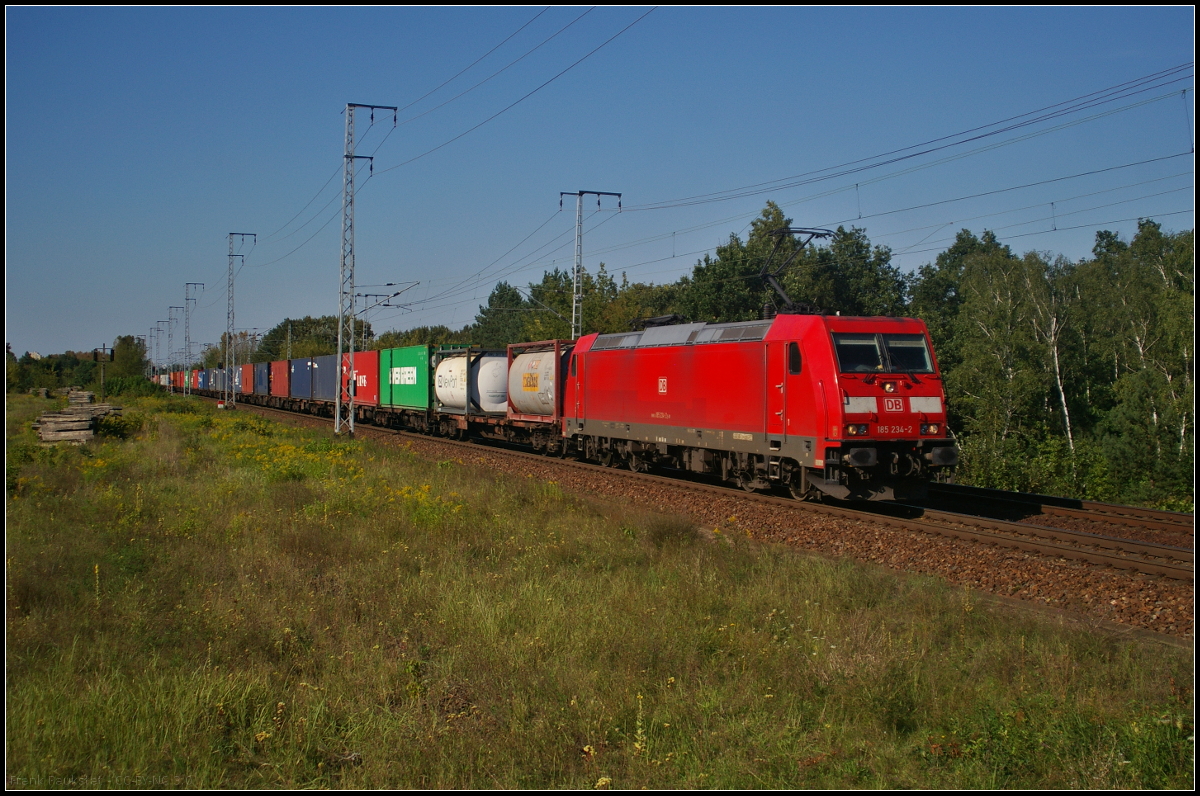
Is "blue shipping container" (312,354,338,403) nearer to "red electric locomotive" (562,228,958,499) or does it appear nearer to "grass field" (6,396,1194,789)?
"red electric locomotive" (562,228,958,499)

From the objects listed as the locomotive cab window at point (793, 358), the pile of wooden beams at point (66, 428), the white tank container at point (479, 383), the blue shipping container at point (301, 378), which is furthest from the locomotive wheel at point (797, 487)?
the blue shipping container at point (301, 378)

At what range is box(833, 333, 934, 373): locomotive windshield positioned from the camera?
1377 centimetres

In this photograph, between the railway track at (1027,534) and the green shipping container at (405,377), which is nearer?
the railway track at (1027,534)

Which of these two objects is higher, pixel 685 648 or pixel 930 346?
pixel 930 346

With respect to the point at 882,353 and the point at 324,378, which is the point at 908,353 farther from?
the point at 324,378

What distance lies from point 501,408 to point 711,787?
23494 millimetres

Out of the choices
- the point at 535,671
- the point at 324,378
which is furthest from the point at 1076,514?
the point at 324,378

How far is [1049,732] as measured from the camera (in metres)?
5.17

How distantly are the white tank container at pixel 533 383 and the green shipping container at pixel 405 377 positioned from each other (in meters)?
7.01

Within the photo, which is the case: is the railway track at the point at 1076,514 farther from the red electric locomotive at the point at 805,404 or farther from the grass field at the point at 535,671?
the grass field at the point at 535,671

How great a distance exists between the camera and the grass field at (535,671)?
4828 millimetres

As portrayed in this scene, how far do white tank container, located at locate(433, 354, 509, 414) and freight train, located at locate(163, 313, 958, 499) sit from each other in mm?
79

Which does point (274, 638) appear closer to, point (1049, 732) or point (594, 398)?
point (1049, 732)

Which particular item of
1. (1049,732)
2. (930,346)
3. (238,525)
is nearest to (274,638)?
(238,525)
